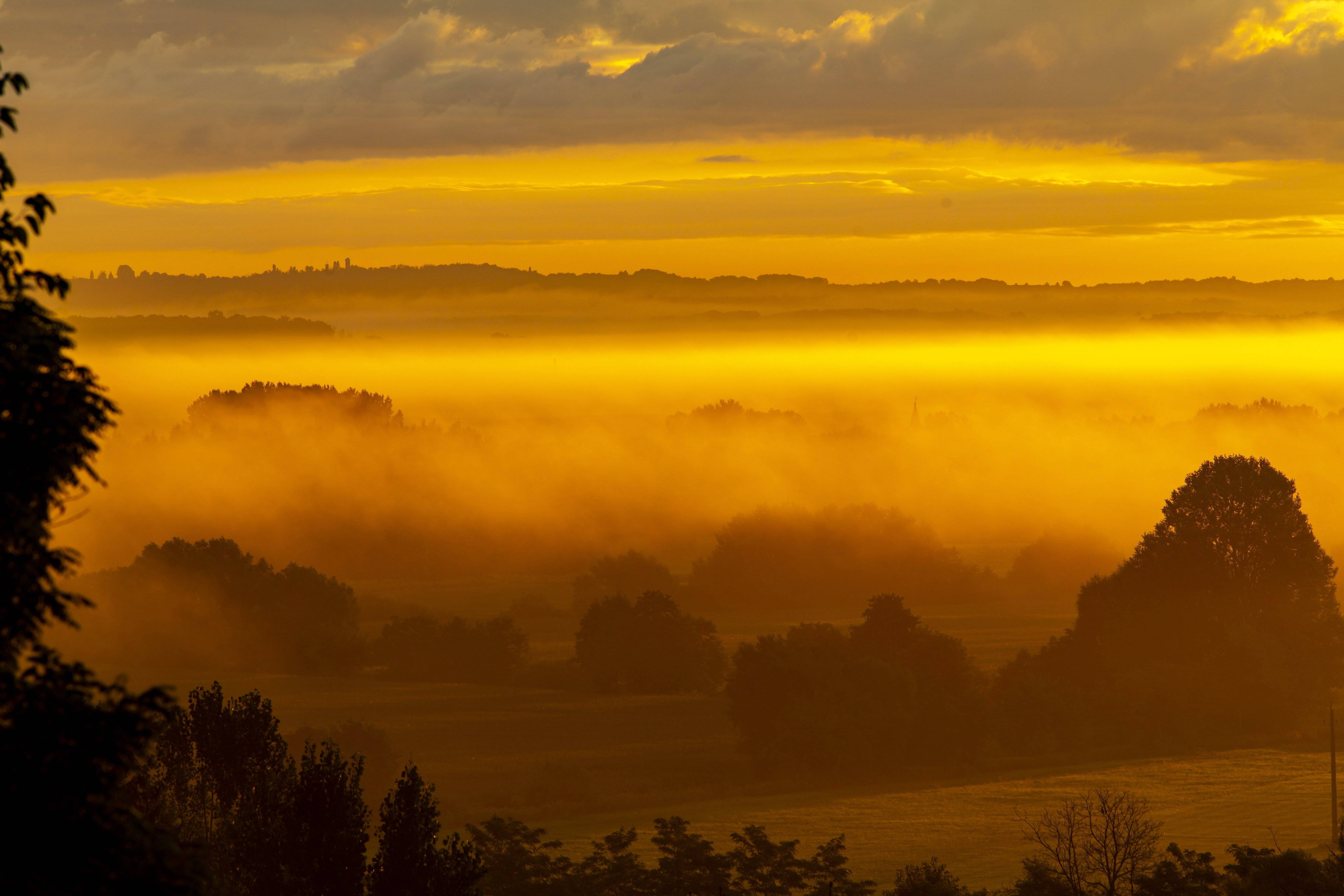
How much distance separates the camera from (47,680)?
1639 cm

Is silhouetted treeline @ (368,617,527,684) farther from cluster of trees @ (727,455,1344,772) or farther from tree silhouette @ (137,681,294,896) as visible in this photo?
tree silhouette @ (137,681,294,896)

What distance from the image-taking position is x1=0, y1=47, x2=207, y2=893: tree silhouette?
15.9 metres

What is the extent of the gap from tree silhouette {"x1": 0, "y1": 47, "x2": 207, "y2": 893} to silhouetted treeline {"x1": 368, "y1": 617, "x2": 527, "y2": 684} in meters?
120

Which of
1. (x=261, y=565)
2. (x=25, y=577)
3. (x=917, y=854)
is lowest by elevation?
(x=917, y=854)

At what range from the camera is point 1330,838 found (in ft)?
246

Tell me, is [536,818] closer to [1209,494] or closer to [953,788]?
[953,788]

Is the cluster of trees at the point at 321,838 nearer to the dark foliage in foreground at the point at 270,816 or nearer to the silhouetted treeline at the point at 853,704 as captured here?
the dark foliage in foreground at the point at 270,816

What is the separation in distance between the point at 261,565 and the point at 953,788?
9737 cm

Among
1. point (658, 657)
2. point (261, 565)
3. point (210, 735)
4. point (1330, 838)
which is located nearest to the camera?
point (210, 735)

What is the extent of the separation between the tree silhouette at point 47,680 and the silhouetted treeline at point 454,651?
120 m

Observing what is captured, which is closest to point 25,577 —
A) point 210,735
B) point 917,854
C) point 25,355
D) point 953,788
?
point 25,355

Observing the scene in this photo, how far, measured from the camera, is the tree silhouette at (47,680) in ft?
52.3

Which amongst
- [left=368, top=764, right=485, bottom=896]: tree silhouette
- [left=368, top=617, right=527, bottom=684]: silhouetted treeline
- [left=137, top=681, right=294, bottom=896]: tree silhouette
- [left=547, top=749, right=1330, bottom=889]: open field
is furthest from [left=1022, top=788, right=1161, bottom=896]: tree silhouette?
[left=368, top=617, right=527, bottom=684]: silhouetted treeline

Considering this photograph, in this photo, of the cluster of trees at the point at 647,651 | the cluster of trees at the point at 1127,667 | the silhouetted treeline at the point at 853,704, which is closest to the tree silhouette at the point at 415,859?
the silhouetted treeline at the point at 853,704
